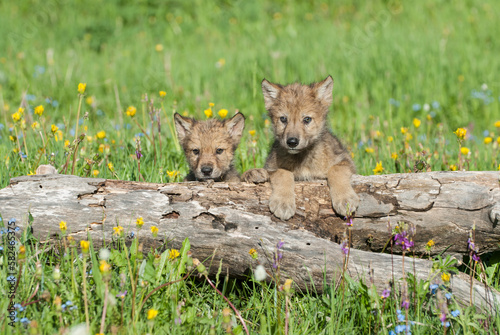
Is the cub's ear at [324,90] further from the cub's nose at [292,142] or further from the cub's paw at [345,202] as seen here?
the cub's paw at [345,202]

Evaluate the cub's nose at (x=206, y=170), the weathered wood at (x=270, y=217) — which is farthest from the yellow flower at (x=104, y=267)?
the cub's nose at (x=206, y=170)

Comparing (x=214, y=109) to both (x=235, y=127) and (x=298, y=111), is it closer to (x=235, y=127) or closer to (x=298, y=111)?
(x=235, y=127)

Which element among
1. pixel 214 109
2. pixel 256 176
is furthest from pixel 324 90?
pixel 214 109

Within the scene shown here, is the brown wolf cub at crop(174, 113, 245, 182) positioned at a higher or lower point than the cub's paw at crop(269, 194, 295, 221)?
higher

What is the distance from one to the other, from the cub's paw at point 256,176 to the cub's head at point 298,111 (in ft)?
1.43

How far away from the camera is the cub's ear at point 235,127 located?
5.12m

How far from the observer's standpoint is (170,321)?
2.87 metres

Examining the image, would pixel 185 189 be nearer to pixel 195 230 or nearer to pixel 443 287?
pixel 195 230

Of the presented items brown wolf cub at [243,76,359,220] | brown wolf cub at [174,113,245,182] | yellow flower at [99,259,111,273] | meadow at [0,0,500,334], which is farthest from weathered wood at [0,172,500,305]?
brown wolf cub at [174,113,245,182]

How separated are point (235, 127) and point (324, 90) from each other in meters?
0.97

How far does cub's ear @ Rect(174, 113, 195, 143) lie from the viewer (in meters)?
5.10

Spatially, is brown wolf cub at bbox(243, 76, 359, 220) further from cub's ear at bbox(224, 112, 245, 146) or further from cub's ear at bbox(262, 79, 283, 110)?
cub's ear at bbox(224, 112, 245, 146)

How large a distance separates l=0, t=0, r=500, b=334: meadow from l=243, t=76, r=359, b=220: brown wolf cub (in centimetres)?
49

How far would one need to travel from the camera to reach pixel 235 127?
5.20 m
